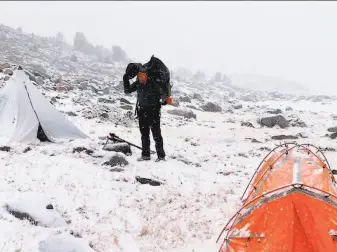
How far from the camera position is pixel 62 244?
5500 mm

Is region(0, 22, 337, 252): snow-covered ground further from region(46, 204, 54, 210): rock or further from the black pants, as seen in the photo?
the black pants

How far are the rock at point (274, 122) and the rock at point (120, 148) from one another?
1594 centimetres

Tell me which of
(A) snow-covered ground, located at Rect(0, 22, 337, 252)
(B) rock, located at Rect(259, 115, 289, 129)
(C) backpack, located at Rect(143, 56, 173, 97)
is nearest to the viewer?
(A) snow-covered ground, located at Rect(0, 22, 337, 252)

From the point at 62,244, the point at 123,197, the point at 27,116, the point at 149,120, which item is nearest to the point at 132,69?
the point at 149,120

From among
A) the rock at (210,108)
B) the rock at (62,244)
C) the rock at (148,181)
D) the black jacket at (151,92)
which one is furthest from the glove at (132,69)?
the rock at (210,108)

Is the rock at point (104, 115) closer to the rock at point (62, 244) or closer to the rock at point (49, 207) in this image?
the rock at point (49, 207)

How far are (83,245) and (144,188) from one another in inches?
130

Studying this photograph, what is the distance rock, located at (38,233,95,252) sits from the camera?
5409 mm

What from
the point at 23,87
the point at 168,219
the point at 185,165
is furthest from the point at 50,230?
the point at 23,87

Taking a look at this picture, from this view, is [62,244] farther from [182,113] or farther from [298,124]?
[298,124]

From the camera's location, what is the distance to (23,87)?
11.9m

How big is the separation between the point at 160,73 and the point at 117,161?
108 inches

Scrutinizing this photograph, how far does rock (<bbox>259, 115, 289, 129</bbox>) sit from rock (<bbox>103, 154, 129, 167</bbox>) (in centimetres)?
1703

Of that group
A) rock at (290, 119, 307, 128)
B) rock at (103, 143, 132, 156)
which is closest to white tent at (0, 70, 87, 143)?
rock at (103, 143, 132, 156)
